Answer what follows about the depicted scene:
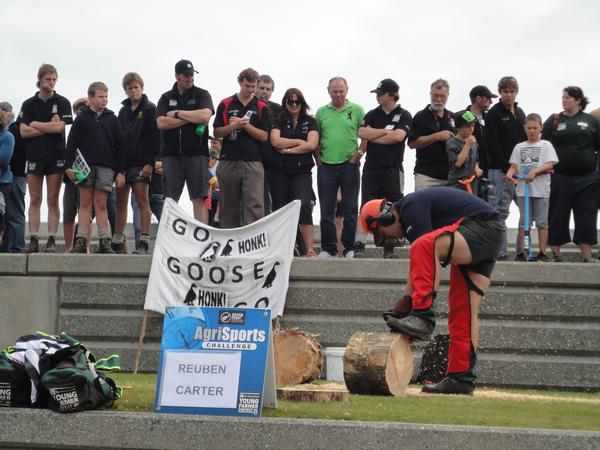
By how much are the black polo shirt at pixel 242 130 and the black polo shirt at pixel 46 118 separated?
1923 millimetres

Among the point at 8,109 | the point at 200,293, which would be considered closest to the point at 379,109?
the point at 200,293

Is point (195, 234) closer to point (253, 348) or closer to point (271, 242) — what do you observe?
point (271, 242)

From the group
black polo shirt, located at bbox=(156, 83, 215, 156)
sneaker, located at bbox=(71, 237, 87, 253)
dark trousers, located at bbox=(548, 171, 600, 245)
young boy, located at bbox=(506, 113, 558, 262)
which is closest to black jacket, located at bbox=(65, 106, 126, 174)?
black polo shirt, located at bbox=(156, 83, 215, 156)

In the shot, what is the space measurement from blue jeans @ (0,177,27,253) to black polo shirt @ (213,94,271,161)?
294cm

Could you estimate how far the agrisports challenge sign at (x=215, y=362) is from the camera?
745 cm

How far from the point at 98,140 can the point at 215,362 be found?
6530mm

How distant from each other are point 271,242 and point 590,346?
3415 mm

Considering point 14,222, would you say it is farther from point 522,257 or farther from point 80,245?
point 522,257

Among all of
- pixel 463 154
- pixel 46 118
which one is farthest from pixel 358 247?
pixel 46 118

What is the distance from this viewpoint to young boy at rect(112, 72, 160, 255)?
13836 millimetres

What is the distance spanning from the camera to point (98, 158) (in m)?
13.5

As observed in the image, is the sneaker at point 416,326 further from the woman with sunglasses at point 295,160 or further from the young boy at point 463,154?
the woman with sunglasses at point 295,160

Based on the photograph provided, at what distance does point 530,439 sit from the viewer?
6.90m

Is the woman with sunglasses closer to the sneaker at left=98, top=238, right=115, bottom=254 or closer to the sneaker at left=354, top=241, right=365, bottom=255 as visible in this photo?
the sneaker at left=354, top=241, right=365, bottom=255
